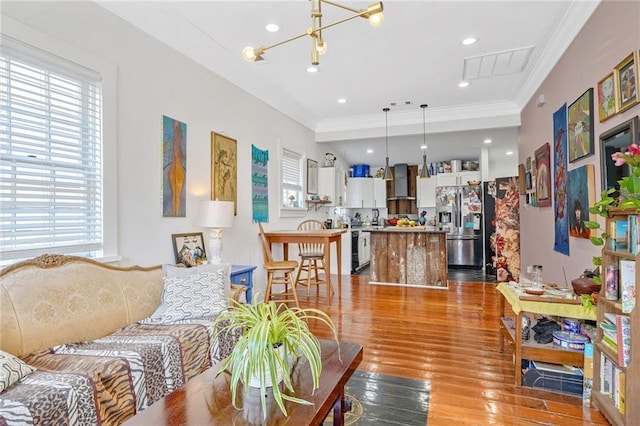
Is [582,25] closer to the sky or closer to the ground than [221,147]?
closer to the sky

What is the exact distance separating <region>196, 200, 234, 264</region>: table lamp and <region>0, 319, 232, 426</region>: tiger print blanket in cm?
104

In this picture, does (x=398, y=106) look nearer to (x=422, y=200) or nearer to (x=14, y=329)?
(x=422, y=200)

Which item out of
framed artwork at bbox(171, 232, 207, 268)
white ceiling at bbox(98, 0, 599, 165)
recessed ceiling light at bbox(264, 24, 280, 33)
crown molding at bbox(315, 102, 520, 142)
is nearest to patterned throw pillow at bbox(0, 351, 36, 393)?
framed artwork at bbox(171, 232, 207, 268)

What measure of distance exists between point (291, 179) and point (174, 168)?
2.71m

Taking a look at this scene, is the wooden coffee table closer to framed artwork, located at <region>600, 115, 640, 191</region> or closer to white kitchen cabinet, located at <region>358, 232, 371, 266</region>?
framed artwork, located at <region>600, 115, 640, 191</region>

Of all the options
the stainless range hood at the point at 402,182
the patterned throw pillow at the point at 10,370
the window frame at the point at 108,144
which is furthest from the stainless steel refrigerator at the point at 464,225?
the patterned throw pillow at the point at 10,370

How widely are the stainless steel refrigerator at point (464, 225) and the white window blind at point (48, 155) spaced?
6.71 meters

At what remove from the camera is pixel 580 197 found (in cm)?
284

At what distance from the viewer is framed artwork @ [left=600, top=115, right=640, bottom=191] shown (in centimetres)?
208

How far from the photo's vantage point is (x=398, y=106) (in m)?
5.42

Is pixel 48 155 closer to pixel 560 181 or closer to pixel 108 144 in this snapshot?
pixel 108 144

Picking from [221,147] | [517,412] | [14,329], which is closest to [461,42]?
[221,147]

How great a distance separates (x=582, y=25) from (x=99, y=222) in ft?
13.9

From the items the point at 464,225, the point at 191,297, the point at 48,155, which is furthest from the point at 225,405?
the point at 464,225
